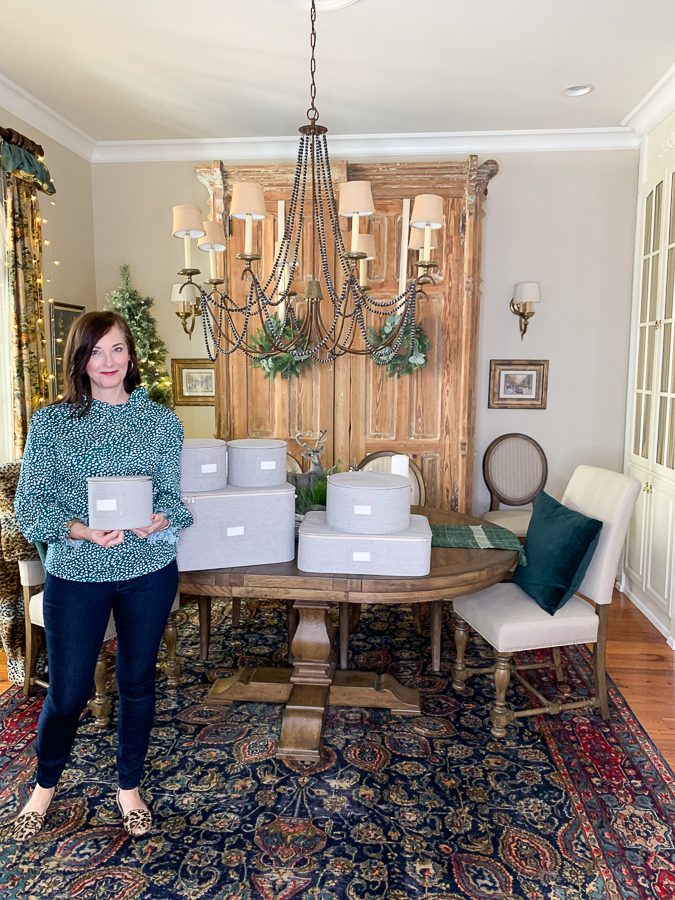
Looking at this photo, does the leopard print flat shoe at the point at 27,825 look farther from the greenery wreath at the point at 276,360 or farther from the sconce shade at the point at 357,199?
the greenery wreath at the point at 276,360

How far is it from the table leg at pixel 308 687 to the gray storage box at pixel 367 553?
0.26 meters

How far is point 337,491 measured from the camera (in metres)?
2.25

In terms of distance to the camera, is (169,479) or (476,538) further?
(476,538)

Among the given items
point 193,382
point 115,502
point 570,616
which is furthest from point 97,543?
point 193,382

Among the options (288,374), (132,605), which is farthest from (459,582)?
(288,374)

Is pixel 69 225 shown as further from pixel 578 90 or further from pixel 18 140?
pixel 578 90

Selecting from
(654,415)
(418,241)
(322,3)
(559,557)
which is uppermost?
(322,3)

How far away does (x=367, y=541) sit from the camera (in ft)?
7.23

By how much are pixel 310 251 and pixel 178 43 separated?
1351mm

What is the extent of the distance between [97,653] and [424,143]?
3838 millimetres

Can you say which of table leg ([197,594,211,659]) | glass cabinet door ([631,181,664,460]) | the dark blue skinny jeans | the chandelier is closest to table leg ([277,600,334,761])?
the dark blue skinny jeans

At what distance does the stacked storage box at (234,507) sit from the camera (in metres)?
2.29

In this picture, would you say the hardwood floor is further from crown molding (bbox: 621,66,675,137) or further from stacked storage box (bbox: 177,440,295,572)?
crown molding (bbox: 621,66,675,137)

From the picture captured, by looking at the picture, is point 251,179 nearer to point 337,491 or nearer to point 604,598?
point 337,491
